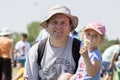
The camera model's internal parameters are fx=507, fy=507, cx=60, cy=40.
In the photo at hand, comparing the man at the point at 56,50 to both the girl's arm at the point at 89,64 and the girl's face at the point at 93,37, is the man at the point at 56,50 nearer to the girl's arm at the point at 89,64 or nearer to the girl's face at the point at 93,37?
the girl's face at the point at 93,37

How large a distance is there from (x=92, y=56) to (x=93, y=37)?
20cm

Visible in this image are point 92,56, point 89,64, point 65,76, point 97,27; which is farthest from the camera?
point 65,76

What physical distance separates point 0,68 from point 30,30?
253 ft

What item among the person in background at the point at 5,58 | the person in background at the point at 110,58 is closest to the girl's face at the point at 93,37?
the person in background at the point at 5,58

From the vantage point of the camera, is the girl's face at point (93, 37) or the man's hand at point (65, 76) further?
the man's hand at point (65, 76)

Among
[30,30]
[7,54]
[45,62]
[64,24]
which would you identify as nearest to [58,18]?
[64,24]

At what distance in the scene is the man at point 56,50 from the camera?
5.46 metres

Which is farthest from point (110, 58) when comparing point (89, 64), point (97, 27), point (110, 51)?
point (89, 64)

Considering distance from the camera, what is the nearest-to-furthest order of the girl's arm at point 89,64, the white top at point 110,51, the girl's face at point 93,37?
the girl's arm at point 89,64, the girl's face at point 93,37, the white top at point 110,51

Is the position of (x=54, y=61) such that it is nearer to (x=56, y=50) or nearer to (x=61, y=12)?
(x=56, y=50)

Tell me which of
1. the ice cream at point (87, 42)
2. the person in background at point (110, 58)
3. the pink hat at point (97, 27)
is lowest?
the person in background at point (110, 58)

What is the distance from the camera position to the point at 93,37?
198 inches

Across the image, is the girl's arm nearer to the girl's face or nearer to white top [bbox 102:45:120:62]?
the girl's face

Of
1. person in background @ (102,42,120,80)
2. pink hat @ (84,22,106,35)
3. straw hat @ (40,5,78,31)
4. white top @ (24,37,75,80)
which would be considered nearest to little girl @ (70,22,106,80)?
pink hat @ (84,22,106,35)
